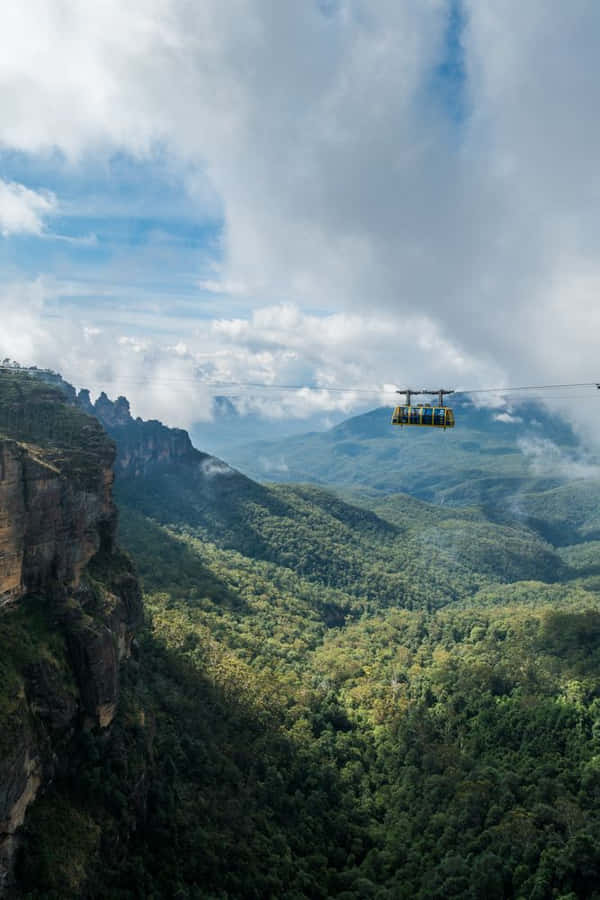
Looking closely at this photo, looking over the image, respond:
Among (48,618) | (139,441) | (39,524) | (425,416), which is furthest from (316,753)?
(139,441)

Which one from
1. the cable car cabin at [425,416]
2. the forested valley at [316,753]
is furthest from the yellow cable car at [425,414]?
the forested valley at [316,753]

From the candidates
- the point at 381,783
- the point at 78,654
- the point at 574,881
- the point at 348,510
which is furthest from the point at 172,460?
the point at 574,881

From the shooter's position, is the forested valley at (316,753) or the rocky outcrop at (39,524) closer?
the rocky outcrop at (39,524)

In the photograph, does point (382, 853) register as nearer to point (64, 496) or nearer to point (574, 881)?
point (574, 881)

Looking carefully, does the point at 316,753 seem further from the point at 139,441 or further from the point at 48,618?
the point at 139,441

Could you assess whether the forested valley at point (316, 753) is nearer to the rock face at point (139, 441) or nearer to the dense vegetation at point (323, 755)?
the dense vegetation at point (323, 755)

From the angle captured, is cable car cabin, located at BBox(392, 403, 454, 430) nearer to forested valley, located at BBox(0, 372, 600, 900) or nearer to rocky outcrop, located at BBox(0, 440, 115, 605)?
rocky outcrop, located at BBox(0, 440, 115, 605)

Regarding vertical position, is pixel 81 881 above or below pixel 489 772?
above
